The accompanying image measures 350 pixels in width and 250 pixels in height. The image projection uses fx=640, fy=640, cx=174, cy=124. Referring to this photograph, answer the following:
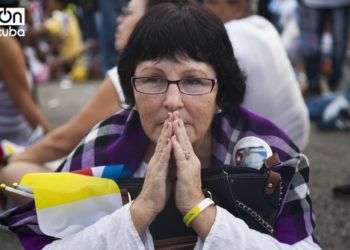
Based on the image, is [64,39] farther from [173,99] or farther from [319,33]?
[173,99]

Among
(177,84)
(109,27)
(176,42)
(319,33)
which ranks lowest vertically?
(319,33)

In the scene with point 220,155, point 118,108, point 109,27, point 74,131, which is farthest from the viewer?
point 109,27

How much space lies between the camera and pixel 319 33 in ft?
20.0

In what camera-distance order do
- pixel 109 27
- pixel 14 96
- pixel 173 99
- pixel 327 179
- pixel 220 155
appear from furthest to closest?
pixel 109 27
pixel 327 179
pixel 14 96
pixel 220 155
pixel 173 99

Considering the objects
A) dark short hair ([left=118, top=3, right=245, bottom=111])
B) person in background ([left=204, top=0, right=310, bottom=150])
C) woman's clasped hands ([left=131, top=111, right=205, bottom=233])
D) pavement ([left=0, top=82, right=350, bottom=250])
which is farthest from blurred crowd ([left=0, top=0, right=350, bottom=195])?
woman's clasped hands ([left=131, top=111, right=205, bottom=233])

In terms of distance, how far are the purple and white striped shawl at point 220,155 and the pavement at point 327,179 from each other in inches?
10.1

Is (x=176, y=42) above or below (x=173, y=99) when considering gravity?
above

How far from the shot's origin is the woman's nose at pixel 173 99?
171 cm

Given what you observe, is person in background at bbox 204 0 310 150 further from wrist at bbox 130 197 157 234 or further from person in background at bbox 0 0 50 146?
person in background at bbox 0 0 50 146

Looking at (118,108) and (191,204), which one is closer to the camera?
(191,204)

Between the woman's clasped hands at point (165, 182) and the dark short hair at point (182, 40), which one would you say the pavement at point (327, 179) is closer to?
the woman's clasped hands at point (165, 182)

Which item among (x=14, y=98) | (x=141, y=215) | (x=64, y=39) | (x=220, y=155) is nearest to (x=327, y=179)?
(x=14, y=98)

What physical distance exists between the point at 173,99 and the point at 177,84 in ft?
0.16

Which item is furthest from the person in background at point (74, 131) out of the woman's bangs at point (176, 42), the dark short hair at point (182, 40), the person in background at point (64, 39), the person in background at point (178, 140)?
the person in background at point (64, 39)
